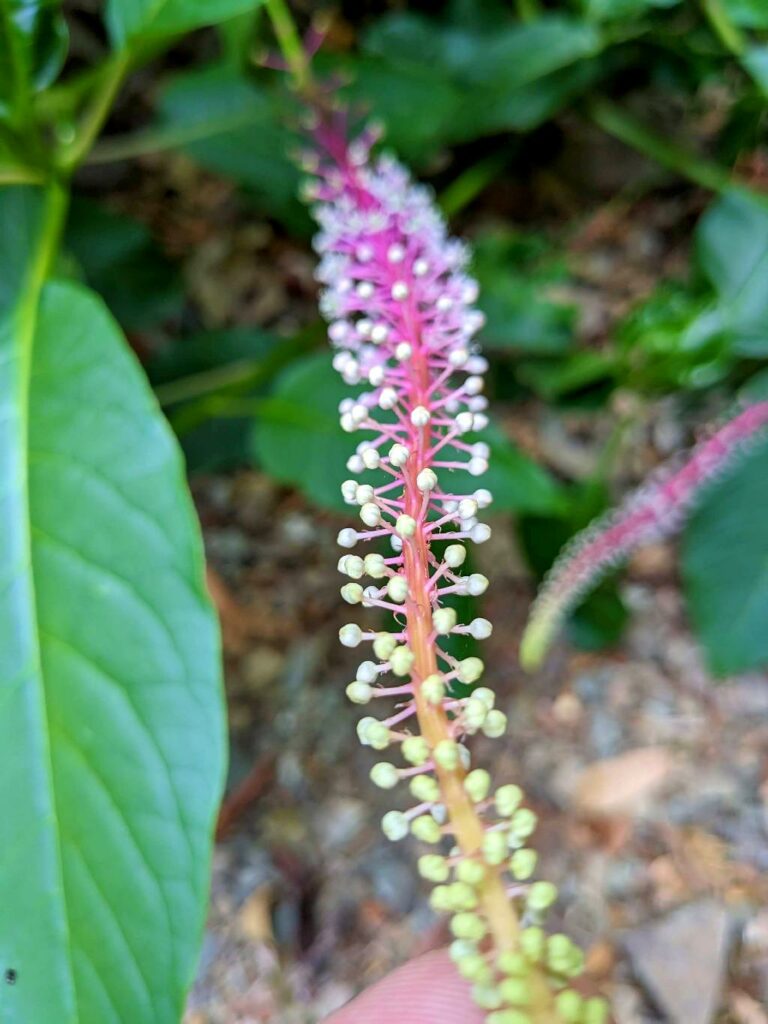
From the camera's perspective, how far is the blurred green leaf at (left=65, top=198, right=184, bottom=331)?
850 mm

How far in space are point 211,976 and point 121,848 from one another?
10.0 inches

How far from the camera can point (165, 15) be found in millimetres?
561

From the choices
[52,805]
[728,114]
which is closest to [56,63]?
[52,805]

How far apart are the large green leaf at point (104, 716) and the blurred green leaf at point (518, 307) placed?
1.14ft

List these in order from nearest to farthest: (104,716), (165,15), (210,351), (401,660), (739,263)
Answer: (401,660) < (104,716) < (165,15) < (739,263) < (210,351)

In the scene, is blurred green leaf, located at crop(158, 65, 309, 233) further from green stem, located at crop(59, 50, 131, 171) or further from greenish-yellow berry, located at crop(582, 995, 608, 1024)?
greenish-yellow berry, located at crop(582, 995, 608, 1024)

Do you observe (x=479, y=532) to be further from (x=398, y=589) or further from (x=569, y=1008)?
(x=569, y=1008)

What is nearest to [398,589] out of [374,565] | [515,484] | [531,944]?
[374,565]

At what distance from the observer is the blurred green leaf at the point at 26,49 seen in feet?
1.88

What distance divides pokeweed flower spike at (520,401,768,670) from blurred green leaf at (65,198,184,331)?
0.50 metres

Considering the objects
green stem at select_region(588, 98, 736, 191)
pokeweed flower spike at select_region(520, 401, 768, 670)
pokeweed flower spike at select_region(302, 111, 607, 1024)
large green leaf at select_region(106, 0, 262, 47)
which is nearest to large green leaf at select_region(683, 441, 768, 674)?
pokeweed flower spike at select_region(520, 401, 768, 670)

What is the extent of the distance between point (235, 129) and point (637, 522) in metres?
0.50

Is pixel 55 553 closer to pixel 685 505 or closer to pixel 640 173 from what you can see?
pixel 685 505

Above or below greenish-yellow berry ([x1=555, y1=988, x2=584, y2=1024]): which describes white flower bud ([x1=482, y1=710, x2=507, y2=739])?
above
